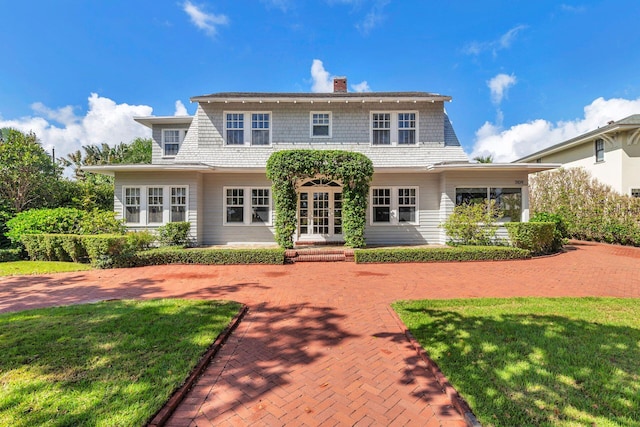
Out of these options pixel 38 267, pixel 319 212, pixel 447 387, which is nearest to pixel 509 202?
pixel 319 212

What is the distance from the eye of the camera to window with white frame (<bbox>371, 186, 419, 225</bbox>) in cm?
1398

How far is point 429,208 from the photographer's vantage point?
45.7 feet

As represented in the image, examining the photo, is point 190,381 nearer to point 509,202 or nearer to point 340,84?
point 509,202

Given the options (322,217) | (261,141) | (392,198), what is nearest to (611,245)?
(392,198)

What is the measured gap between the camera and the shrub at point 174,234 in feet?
40.5

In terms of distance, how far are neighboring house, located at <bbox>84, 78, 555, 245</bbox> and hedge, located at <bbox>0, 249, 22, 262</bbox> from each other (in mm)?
3674

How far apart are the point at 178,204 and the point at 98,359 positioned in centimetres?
1094

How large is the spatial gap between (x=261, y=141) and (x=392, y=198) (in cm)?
735

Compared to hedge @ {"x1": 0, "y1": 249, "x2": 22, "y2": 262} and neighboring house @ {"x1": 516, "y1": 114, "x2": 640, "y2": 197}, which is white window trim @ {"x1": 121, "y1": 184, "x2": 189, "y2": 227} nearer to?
hedge @ {"x1": 0, "y1": 249, "x2": 22, "y2": 262}

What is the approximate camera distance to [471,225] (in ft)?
40.5

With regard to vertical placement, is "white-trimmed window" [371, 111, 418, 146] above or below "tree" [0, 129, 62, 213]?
above

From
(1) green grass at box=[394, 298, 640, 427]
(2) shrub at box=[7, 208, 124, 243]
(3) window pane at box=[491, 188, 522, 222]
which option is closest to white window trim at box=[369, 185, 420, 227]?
(3) window pane at box=[491, 188, 522, 222]

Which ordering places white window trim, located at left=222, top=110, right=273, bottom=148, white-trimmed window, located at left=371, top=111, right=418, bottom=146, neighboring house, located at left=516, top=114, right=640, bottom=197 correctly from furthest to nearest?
neighboring house, located at left=516, top=114, right=640, bottom=197 → white-trimmed window, located at left=371, top=111, right=418, bottom=146 → white window trim, located at left=222, top=110, right=273, bottom=148

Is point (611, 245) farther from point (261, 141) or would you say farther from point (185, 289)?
point (185, 289)
